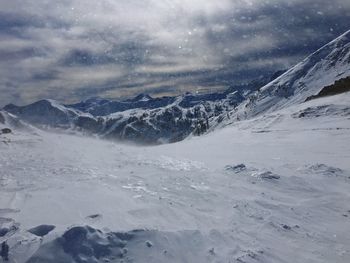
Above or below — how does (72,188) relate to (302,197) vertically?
above

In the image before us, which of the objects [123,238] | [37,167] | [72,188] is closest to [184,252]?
[123,238]

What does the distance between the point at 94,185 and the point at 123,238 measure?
550 cm

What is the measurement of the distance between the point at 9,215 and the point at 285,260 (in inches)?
278

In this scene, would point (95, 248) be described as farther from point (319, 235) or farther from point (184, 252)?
point (319, 235)

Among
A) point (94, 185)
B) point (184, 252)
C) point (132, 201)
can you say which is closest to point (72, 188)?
point (94, 185)

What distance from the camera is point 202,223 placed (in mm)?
10453

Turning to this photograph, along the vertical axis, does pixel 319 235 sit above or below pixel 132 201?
below

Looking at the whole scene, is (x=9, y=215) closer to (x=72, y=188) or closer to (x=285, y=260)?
(x=72, y=188)

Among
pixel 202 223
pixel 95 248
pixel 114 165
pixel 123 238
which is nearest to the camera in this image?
pixel 95 248

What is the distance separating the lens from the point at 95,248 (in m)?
8.33

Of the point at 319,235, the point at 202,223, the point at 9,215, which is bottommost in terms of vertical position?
the point at 319,235

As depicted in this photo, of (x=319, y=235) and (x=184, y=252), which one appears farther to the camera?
(x=319, y=235)

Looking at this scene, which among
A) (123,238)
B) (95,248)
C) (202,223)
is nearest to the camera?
(95,248)

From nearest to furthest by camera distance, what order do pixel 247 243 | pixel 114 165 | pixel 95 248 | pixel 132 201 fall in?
pixel 95 248 < pixel 247 243 < pixel 132 201 < pixel 114 165
